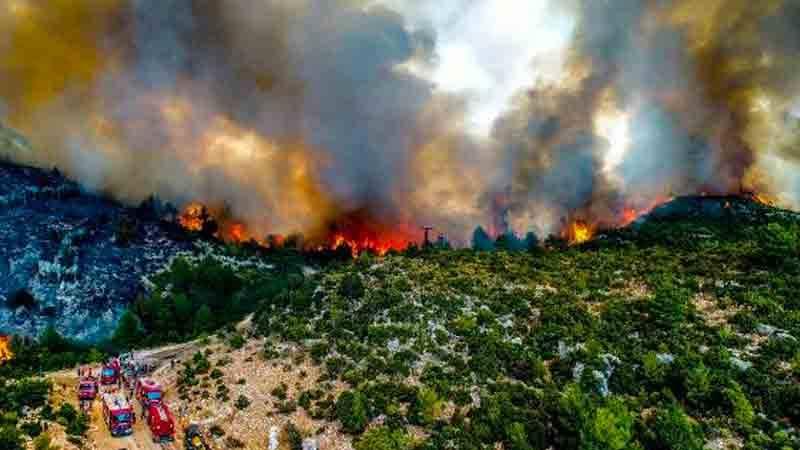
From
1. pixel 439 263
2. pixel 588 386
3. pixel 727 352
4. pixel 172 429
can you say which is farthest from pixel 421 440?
pixel 439 263

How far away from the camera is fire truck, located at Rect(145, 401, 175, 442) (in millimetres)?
43312

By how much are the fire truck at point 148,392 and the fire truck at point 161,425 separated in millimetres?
2631

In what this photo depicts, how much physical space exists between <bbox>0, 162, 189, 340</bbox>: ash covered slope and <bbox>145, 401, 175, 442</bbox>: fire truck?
64.9m

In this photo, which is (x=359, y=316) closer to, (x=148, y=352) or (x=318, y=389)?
(x=318, y=389)

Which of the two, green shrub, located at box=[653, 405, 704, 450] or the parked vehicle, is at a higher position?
the parked vehicle

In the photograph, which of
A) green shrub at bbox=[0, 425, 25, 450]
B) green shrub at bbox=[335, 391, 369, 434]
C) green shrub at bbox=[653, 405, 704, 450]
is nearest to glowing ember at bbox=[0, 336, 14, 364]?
green shrub at bbox=[0, 425, 25, 450]

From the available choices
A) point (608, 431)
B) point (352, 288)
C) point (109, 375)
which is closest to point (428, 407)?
point (608, 431)

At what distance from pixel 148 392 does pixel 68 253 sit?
9353 cm

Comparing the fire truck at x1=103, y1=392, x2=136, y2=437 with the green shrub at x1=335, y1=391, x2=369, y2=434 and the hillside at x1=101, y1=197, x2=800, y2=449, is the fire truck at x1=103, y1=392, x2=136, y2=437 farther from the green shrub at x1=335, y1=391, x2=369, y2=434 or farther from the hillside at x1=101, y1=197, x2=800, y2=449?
the green shrub at x1=335, y1=391, x2=369, y2=434

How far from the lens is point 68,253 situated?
12556 centimetres

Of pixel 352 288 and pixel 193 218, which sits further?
pixel 193 218

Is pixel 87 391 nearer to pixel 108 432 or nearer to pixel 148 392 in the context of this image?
pixel 148 392

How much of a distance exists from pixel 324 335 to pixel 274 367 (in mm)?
7317

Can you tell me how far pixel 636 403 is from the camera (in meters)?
45.6
